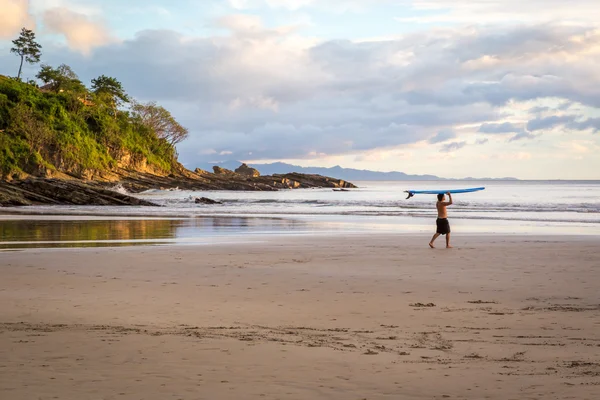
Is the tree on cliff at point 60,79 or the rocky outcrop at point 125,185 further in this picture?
the tree on cliff at point 60,79

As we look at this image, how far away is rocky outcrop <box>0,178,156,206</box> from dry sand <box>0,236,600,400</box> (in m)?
30.2

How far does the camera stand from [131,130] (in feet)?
378

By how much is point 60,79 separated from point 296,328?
10917 cm

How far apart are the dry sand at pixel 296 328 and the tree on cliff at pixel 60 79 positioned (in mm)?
98325

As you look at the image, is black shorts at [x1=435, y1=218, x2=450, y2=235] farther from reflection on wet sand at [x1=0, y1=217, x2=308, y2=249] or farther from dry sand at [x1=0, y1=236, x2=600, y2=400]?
reflection on wet sand at [x1=0, y1=217, x2=308, y2=249]

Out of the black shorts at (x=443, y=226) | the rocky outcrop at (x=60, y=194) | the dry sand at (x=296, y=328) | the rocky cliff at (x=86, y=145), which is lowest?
the dry sand at (x=296, y=328)

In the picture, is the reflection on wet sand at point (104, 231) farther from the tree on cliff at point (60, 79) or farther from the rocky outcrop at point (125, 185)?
the tree on cliff at point (60, 79)

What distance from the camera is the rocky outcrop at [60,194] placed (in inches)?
1687

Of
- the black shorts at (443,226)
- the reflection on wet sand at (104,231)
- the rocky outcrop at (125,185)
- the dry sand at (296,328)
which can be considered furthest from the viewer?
the rocky outcrop at (125,185)

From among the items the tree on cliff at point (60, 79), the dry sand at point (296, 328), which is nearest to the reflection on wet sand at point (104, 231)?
the dry sand at point (296, 328)

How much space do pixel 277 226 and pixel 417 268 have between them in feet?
48.3

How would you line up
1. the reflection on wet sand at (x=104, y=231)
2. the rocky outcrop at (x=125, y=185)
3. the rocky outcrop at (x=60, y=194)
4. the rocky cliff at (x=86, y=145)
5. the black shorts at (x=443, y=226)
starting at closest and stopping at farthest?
the black shorts at (x=443, y=226), the reflection on wet sand at (x=104, y=231), the rocky outcrop at (x=60, y=194), the rocky outcrop at (x=125, y=185), the rocky cliff at (x=86, y=145)

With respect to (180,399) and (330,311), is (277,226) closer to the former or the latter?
(330,311)

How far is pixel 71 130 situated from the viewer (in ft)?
308
